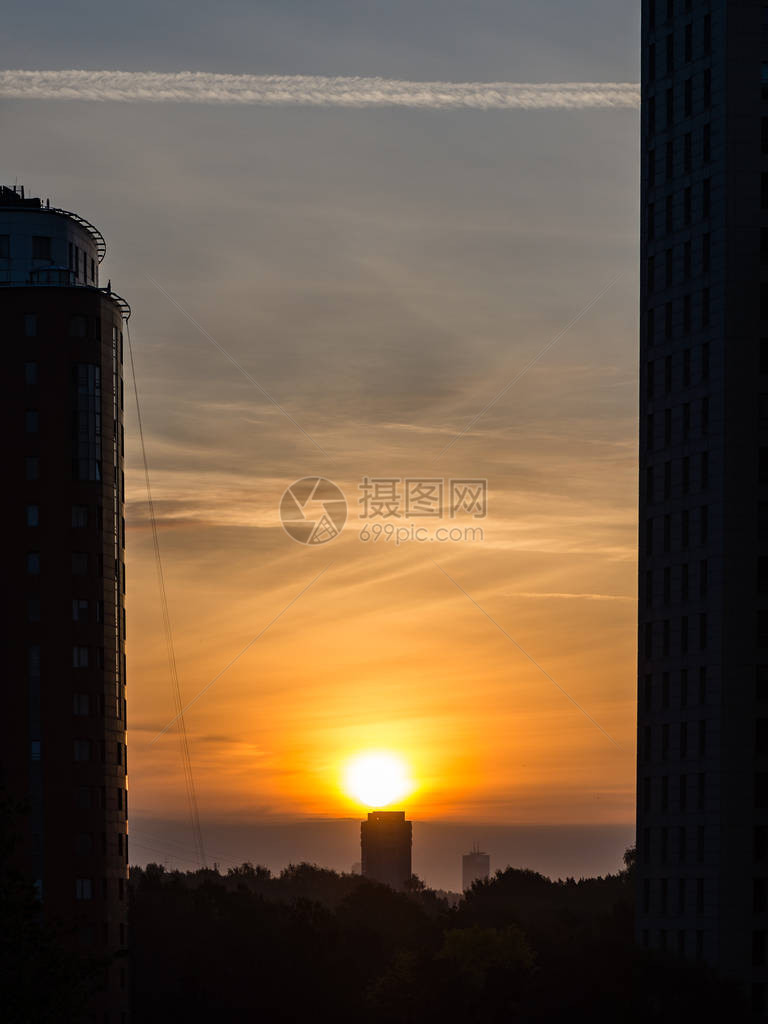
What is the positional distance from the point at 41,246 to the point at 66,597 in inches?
1435

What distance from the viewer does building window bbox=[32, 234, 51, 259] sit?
17375 cm

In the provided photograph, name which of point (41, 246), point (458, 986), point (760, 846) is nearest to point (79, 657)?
point (41, 246)

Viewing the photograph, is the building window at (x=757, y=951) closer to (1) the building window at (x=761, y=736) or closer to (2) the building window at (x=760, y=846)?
(2) the building window at (x=760, y=846)

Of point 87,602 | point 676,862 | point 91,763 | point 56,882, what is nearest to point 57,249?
point 87,602

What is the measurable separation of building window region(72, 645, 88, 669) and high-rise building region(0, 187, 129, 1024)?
9cm

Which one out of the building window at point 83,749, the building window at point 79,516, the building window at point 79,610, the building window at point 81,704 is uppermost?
the building window at point 79,516

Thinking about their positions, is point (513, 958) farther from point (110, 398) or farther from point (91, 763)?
point (110, 398)

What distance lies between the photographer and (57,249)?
575 ft

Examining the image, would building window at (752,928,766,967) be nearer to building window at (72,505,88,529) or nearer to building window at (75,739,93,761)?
building window at (75,739,93,761)

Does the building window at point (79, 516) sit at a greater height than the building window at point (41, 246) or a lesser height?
lesser

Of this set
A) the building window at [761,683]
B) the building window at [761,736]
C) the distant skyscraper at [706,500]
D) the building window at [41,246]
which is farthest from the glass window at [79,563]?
the building window at [761,736]

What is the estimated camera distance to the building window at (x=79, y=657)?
163 m

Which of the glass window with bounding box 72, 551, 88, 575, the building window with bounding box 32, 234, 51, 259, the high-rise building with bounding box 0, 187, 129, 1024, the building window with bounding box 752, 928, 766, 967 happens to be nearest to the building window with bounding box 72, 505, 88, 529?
the high-rise building with bounding box 0, 187, 129, 1024

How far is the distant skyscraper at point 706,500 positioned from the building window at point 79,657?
54938 millimetres
